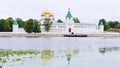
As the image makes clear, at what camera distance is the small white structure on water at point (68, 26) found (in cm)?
8819

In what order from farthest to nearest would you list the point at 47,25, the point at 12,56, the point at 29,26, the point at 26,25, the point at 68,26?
the point at 68,26 → the point at 47,25 → the point at 26,25 → the point at 29,26 → the point at 12,56

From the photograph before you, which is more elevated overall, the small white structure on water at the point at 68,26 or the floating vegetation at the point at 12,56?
the small white structure on water at the point at 68,26

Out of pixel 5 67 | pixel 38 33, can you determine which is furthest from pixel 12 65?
pixel 38 33

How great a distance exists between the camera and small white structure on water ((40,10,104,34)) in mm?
88188

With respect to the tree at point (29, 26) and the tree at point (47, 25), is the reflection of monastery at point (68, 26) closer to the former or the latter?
the tree at point (47, 25)

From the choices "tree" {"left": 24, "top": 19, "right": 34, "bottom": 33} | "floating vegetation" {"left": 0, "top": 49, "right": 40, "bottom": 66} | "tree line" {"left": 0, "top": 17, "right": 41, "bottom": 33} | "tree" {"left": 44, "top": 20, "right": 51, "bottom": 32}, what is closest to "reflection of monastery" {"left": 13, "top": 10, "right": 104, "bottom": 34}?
"tree" {"left": 44, "top": 20, "right": 51, "bottom": 32}

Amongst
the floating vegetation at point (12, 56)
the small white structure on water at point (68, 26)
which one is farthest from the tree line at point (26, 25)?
the floating vegetation at point (12, 56)

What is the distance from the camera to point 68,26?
8931 centimetres

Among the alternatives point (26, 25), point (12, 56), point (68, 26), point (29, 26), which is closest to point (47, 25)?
point (68, 26)

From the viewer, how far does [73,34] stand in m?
85.1

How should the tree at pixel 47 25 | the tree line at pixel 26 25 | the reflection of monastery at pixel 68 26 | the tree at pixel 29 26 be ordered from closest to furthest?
the tree at pixel 29 26 < the tree line at pixel 26 25 < the tree at pixel 47 25 < the reflection of monastery at pixel 68 26

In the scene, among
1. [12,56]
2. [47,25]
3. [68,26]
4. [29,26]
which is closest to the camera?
[12,56]

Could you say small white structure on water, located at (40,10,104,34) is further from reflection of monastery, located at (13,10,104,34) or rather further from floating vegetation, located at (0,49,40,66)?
floating vegetation, located at (0,49,40,66)

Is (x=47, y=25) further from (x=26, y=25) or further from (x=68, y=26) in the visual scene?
(x=26, y=25)
